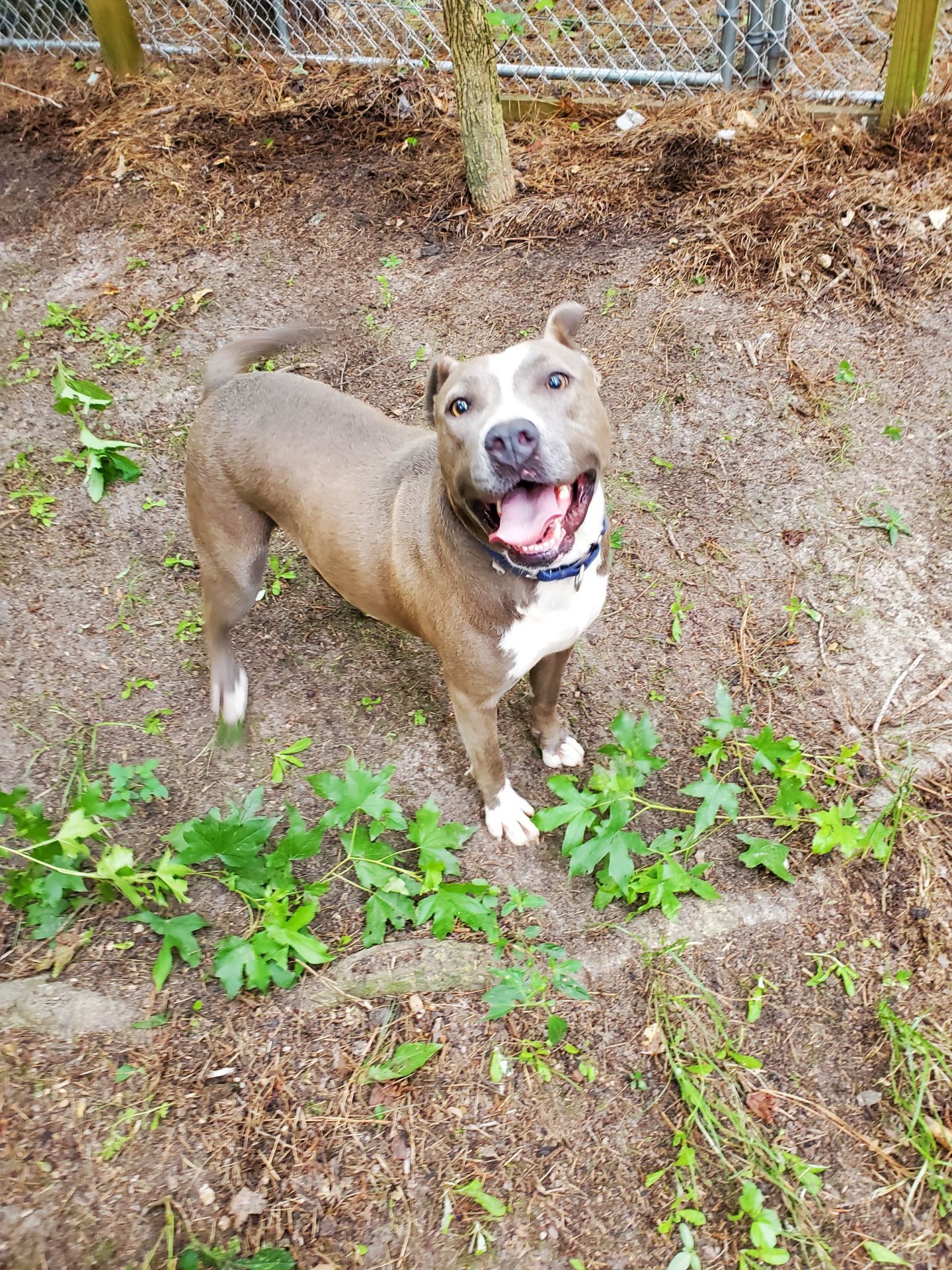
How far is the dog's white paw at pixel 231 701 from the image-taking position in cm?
349

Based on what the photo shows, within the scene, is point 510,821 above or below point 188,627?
above

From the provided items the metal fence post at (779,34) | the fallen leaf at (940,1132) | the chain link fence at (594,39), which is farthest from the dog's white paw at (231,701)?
the metal fence post at (779,34)

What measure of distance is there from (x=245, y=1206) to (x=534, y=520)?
1972 mm

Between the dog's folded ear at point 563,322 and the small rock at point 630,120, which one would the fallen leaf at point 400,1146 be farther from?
the small rock at point 630,120

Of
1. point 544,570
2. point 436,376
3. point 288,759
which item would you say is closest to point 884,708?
point 544,570

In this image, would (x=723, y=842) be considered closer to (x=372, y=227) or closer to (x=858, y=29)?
(x=372, y=227)

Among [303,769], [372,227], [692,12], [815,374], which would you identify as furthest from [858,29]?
[303,769]

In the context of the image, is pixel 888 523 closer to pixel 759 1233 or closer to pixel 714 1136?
pixel 714 1136

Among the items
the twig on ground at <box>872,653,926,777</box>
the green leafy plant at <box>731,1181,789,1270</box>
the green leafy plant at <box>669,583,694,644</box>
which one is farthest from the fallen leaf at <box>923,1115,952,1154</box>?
the green leafy plant at <box>669,583,694,644</box>

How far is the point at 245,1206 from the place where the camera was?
2262 mm

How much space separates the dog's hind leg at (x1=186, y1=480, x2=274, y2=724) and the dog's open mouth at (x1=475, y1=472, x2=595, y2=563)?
1.20 meters

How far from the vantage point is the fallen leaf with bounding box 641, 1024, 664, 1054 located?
2512 millimetres

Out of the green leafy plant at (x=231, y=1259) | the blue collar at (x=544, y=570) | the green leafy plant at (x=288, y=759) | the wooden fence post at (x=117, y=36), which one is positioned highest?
the wooden fence post at (x=117, y=36)

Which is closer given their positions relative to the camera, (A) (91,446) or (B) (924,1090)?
(B) (924,1090)
